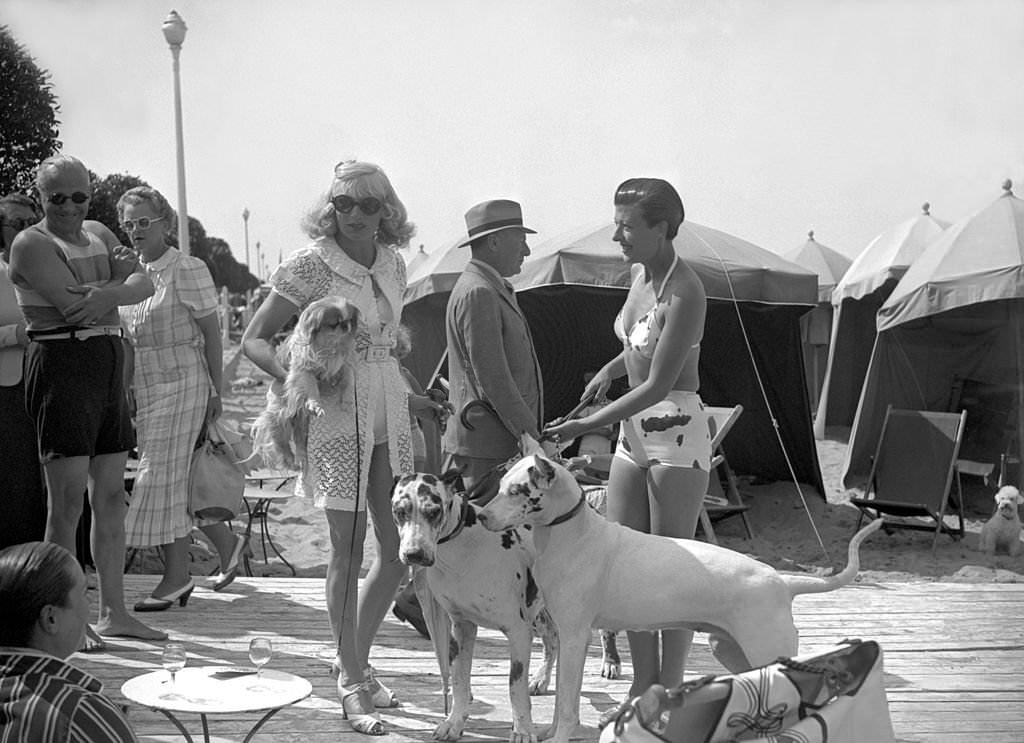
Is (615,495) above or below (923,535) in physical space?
above

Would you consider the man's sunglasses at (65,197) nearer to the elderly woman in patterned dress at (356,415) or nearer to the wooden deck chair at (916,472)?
the elderly woman in patterned dress at (356,415)

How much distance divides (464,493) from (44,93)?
10.5m

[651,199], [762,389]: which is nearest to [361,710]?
[651,199]

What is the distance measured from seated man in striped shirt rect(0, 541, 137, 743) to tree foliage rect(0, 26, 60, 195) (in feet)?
34.2

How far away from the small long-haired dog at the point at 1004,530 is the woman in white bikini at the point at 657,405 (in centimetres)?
580

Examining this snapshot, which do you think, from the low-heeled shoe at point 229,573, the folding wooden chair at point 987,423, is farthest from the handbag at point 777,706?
the folding wooden chair at point 987,423

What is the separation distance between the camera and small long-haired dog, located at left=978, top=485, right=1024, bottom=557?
827 cm

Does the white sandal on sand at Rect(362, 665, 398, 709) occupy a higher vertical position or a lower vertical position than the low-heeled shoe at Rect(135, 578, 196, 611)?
higher

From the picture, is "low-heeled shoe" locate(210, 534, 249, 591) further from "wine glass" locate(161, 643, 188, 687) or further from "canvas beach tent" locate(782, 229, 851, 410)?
"canvas beach tent" locate(782, 229, 851, 410)

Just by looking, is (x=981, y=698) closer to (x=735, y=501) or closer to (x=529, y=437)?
(x=529, y=437)

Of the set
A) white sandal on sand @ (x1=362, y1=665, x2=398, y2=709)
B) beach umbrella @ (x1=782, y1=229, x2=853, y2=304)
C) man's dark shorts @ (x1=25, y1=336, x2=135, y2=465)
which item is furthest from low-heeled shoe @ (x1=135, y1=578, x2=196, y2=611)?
beach umbrella @ (x1=782, y1=229, x2=853, y2=304)

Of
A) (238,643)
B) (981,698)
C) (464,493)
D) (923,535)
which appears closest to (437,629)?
(464,493)

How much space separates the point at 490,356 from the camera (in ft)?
11.2

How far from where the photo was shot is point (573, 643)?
3076mm
